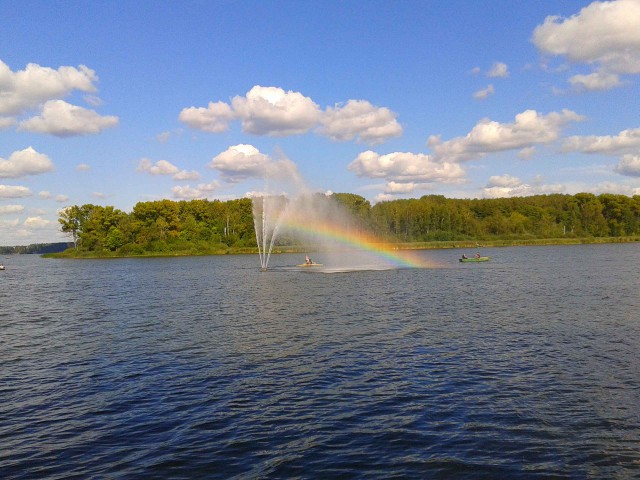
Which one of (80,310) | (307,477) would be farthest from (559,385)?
(80,310)

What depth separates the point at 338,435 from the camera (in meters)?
16.3

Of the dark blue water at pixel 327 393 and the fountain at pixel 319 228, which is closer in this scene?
the dark blue water at pixel 327 393

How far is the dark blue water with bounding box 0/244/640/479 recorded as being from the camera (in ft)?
47.7

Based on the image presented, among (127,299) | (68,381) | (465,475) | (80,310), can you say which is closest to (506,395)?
(465,475)

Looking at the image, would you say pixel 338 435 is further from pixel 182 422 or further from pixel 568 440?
pixel 568 440

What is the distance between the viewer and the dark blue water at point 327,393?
47.7 ft

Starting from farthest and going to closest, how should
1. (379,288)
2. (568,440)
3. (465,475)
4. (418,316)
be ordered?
(379,288)
(418,316)
(568,440)
(465,475)

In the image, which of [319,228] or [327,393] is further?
[319,228]

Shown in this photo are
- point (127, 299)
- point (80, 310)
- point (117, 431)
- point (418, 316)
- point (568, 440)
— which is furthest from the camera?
point (127, 299)

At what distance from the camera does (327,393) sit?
20.5 m

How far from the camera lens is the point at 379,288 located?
203 ft

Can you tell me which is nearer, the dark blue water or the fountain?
the dark blue water

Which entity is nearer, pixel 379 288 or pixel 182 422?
pixel 182 422

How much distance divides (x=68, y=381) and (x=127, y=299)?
1390 inches
